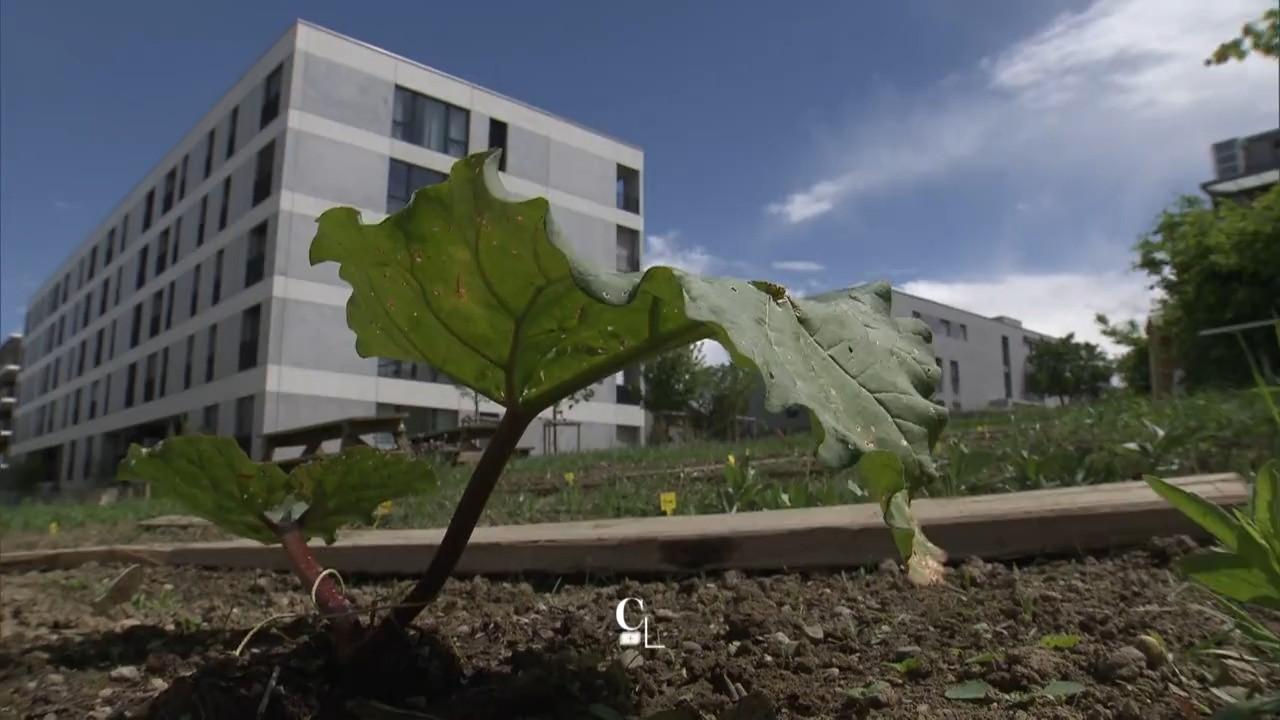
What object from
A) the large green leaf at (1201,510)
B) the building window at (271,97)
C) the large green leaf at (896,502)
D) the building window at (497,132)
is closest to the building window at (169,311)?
the building window at (271,97)

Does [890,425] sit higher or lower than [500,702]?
higher

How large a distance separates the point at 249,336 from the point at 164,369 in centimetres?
796

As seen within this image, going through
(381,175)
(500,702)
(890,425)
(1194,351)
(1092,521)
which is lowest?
(500,702)

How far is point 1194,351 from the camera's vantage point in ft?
44.4

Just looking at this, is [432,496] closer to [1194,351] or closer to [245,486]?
[245,486]

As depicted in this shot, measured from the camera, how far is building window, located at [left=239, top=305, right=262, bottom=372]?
75.4 ft

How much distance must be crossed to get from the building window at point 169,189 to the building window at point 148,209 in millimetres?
1224

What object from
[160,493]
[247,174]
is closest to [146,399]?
[247,174]

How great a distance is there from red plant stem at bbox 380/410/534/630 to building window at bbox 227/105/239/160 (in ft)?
92.5

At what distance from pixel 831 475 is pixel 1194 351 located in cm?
1316

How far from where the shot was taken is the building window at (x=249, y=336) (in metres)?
23.0

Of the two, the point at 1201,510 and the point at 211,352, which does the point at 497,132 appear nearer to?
the point at 211,352

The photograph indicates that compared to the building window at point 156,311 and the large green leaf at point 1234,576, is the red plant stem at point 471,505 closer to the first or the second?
the large green leaf at point 1234,576

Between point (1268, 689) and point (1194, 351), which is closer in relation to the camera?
point (1268, 689)
